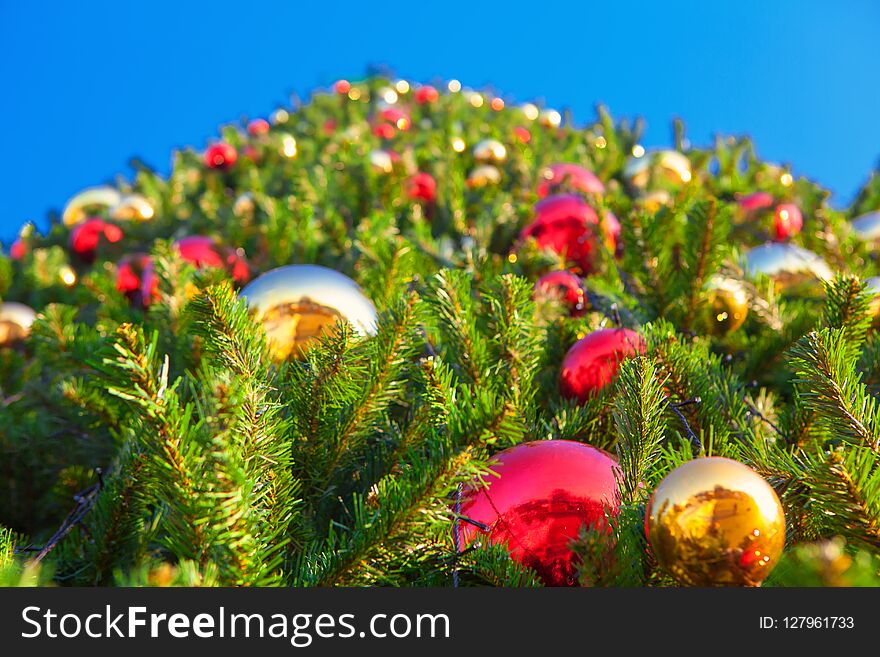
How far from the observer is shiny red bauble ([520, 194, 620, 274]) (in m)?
1.71

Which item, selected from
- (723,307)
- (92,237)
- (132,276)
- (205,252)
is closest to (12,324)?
(132,276)

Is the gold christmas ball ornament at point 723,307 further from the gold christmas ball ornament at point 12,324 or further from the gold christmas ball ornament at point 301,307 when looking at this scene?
the gold christmas ball ornament at point 12,324

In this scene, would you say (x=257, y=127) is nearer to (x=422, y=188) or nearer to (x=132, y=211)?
(x=132, y=211)

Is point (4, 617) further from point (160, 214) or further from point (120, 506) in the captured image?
point (160, 214)

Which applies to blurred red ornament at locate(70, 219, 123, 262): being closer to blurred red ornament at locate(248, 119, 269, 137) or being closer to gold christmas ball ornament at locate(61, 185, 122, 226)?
gold christmas ball ornament at locate(61, 185, 122, 226)

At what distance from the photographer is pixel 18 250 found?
2.97m

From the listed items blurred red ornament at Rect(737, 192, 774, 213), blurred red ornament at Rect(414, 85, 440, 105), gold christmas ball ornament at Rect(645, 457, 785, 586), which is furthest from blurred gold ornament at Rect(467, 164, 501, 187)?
blurred red ornament at Rect(414, 85, 440, 105)

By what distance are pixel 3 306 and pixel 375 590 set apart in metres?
1.83

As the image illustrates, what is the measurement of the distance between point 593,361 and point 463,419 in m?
0.37

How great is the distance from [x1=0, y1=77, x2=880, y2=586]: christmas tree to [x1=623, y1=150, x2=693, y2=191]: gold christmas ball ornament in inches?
39.5

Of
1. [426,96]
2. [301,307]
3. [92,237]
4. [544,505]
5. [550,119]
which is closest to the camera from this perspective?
[544,505]

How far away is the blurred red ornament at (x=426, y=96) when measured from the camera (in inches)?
225

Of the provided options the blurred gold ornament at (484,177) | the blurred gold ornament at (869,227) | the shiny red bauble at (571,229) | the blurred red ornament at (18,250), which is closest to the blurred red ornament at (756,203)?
the blurred gold ornament at (869,227)

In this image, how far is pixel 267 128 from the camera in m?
5.03
